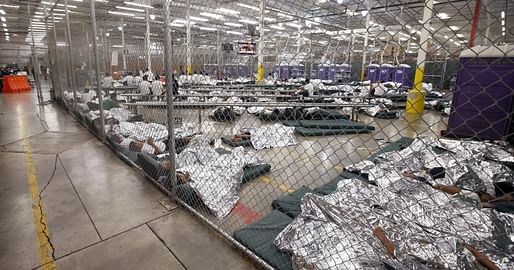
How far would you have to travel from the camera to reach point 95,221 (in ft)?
8.89

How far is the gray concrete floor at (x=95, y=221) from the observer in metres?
2.20

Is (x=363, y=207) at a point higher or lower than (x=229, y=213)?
higher

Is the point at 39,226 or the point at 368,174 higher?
the point at 368,174

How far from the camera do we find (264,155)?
5.07 metres

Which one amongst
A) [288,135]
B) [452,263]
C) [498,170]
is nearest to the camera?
[452,263]

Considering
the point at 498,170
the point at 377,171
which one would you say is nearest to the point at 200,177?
the point at 377,171

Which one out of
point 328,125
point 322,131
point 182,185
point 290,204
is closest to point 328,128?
point 328,125

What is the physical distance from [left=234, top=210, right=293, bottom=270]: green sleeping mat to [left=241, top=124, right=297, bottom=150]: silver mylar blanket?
2.83 metres

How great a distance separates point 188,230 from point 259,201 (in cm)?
97

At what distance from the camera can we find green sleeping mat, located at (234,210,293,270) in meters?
2.09

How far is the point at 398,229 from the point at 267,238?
1.09m

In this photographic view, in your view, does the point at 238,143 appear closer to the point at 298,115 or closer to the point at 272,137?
the point at 272,137

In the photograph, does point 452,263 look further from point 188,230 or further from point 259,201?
point 188,230

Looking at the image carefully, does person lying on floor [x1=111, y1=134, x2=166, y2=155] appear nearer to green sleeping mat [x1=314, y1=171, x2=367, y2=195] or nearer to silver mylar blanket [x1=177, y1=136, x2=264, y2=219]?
silver mylar blanket [x1=177, y1=136, x2=264, y2=219]
